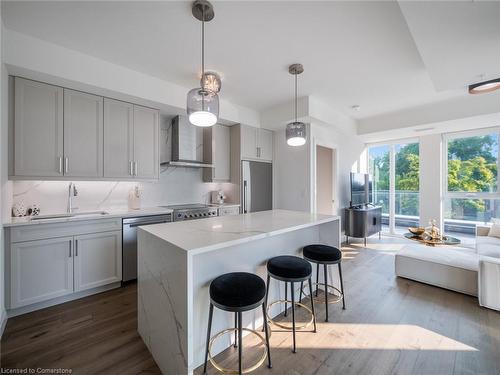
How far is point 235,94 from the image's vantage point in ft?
11.5

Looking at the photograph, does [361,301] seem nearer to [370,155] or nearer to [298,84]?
[298,84]

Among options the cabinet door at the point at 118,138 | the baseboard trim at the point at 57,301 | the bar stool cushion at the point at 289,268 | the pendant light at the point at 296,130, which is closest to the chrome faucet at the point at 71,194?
the cabinet door at the point at 118,138

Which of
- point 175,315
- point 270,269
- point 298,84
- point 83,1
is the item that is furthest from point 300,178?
point 83,1

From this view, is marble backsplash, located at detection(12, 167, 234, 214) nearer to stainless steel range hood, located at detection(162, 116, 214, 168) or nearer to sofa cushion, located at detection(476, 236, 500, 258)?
stainless steel range hood, located at detection(162, 116, 214, 168)

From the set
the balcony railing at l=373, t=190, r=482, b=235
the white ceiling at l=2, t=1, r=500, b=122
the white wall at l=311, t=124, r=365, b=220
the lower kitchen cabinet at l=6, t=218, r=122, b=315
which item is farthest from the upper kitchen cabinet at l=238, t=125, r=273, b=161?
the balcony railing at l=373, t=190, r=482, b=235

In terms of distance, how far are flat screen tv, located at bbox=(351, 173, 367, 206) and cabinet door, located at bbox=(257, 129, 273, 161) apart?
6.04 feet

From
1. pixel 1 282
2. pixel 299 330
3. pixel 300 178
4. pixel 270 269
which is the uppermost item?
pixel 300 178

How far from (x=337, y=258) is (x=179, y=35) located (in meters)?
2.60

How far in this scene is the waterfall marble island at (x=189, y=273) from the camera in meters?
1.31

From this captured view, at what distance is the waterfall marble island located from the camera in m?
1.31

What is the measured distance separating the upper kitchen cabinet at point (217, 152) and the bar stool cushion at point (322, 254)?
225 cm

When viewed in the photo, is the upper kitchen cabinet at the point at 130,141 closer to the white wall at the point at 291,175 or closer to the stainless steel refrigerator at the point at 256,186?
the stainless steel refrigerator at the point at 256,186

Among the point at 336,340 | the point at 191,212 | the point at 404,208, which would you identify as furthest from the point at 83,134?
the point at 404,208

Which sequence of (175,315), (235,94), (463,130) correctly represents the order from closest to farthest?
(175,315) < (235,94) < (463,130)
